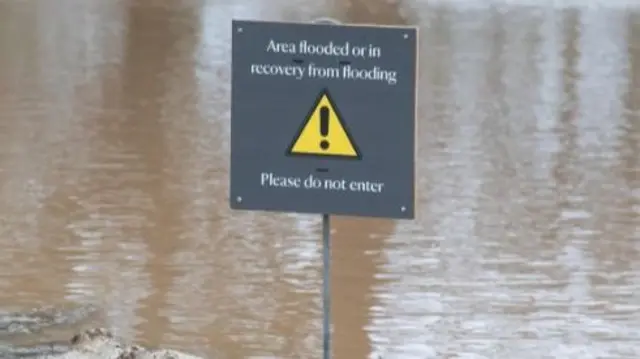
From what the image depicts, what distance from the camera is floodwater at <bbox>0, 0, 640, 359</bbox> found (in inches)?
296

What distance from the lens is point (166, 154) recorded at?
1145 centimetres

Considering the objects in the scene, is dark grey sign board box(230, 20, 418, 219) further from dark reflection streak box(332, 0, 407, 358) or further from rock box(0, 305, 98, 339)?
rock box(0, 305, 98, 339)

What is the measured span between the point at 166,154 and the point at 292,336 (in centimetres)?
440

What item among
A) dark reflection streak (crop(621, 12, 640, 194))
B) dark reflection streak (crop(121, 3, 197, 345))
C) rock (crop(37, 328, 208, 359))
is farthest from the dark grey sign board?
dark reflection streak (crop(621, 12, 640, 194))

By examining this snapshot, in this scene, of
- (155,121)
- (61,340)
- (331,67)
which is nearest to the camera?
(331,67)

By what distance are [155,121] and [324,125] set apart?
8.29 metres

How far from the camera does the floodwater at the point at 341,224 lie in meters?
7.53

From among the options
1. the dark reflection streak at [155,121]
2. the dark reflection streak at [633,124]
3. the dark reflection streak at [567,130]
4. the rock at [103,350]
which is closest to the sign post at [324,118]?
the rock at [103,350]

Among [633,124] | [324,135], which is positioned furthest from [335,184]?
[633,124]

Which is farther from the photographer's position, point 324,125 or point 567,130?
point 567,130

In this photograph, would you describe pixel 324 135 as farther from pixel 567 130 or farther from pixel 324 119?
pixel 567 130

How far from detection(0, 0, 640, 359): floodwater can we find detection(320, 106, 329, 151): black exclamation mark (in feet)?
8.24

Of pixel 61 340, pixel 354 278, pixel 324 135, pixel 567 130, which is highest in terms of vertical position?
pixel 567 130

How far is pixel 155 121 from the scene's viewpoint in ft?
42.1
